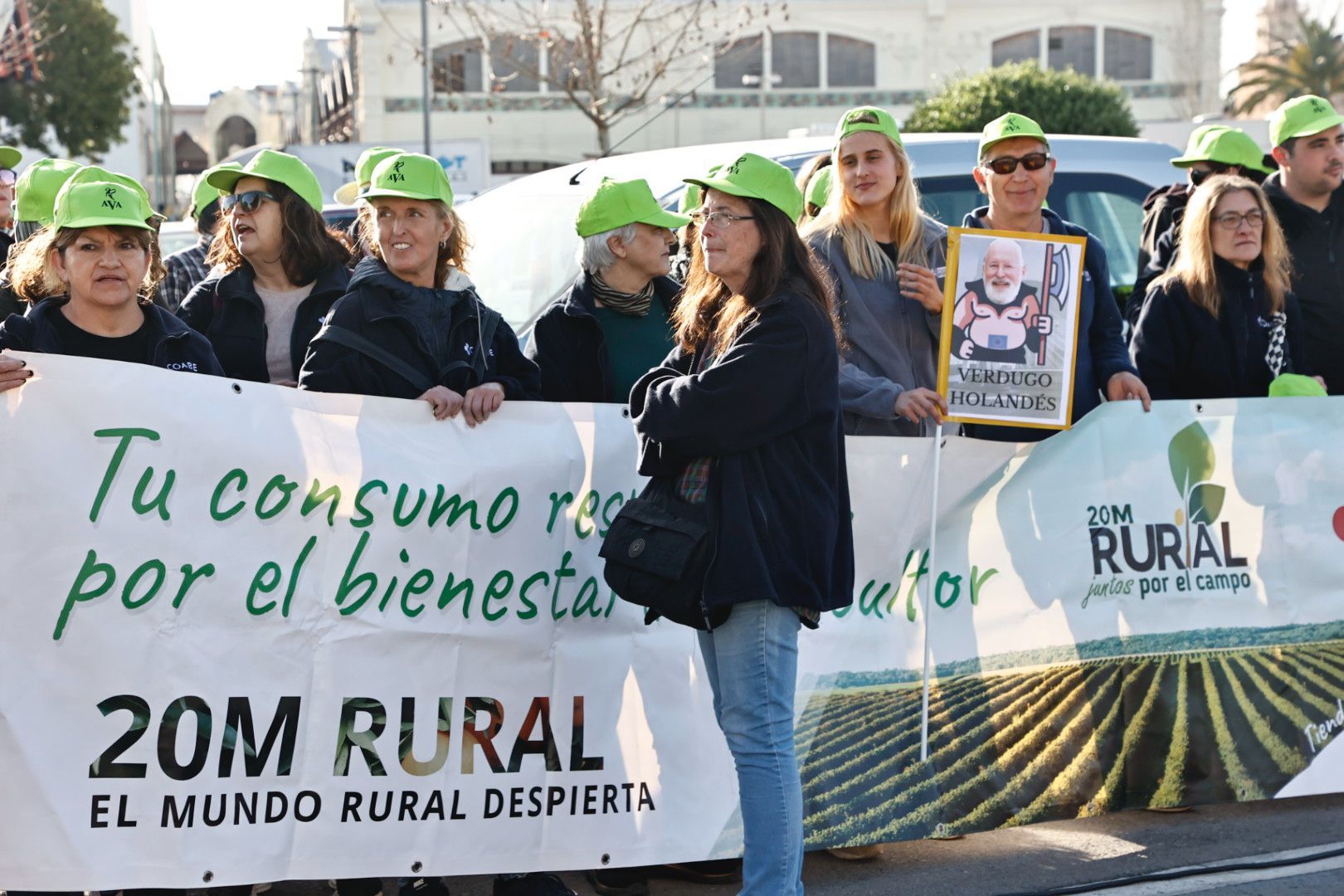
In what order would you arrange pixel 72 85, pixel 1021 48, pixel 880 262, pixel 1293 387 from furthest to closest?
pixel 1021 48, pixel 72 85, pixel 1293 387, pixel 880 262

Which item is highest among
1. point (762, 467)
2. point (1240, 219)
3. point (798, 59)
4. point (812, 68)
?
point (798, 59)

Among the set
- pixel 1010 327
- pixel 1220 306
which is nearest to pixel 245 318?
pixel 1010 327

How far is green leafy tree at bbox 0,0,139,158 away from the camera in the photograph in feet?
129

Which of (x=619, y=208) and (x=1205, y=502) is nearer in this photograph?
(x=619, y=208)

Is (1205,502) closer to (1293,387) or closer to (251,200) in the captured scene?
(1293,387)

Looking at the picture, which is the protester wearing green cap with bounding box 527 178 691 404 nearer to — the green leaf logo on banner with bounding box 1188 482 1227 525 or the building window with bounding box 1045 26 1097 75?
the green leaf logo on banner with bounding box 1188 482 1227 525

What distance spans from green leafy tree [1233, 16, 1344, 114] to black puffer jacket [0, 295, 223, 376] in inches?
1799

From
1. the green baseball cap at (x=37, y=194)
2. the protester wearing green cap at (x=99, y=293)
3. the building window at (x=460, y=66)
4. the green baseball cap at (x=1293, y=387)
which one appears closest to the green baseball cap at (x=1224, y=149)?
the green baseball cap at (x=1293, y=387)

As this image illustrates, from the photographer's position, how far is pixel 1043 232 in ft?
17.4

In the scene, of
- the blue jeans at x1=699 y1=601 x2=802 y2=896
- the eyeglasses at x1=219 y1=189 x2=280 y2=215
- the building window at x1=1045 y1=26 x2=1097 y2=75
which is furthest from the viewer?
the building window at x1=1045 y1=26 x2=1097 y2=75

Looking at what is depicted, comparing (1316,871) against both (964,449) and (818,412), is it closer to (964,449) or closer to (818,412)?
(964,449)

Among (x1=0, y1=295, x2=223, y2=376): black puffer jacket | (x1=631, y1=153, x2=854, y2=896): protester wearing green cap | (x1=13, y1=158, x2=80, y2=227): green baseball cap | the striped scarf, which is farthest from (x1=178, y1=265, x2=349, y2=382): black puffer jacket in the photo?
(x1=631, y1=153, x2=854, y2=896): protester wearing green cap

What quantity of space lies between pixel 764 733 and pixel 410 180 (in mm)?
1787

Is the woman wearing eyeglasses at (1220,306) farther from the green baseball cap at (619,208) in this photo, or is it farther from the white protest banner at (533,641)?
the green baseball cap at (619,208)
